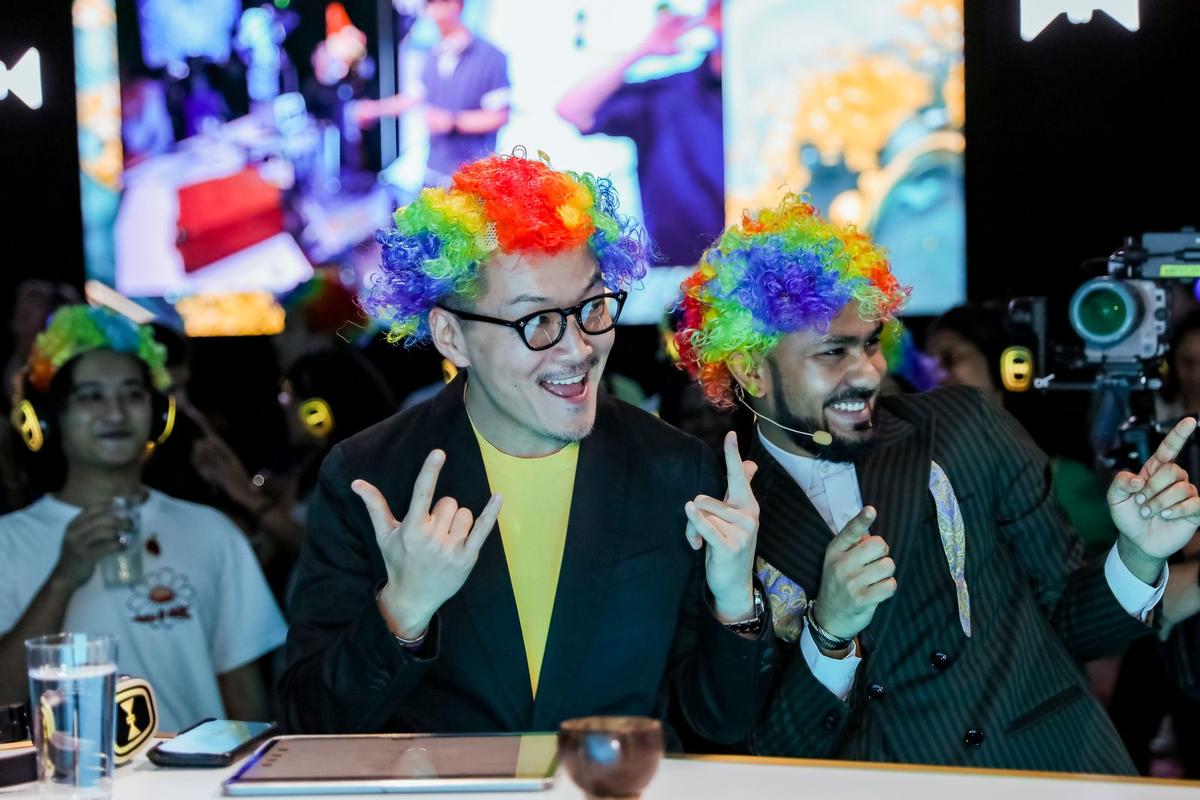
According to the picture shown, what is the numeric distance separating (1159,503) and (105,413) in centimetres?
257

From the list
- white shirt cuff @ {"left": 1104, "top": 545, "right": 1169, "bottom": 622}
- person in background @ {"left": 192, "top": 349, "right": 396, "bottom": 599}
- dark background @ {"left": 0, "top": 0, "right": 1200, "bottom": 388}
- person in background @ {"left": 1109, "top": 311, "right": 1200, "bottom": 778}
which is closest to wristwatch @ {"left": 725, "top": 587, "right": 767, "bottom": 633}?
white shirt cuff @ {"left": 1104, "top": 545, "right": 1169, "bottom": 622}

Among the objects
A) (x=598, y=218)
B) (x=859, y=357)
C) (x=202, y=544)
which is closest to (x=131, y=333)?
(x=202, y=544)

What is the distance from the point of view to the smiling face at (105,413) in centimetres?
358

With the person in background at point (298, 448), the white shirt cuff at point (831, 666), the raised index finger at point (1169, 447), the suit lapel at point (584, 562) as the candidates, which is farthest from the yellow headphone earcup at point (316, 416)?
the raised index finger at point (1169, 447)

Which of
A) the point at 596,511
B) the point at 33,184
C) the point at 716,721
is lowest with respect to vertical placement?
the point at 716,721

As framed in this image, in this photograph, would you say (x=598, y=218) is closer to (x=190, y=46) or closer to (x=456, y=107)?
(x=456, y=107)

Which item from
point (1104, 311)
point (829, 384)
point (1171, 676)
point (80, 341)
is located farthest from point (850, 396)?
point (80, 341)

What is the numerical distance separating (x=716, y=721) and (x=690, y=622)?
20cm

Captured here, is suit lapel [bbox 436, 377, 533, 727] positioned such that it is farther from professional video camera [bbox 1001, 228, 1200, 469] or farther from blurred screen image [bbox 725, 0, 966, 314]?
blurred screen image [bbox 725, 0, 966, 314]

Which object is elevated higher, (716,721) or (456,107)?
(456,107)

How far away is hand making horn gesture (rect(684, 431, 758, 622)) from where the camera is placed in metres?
2.12

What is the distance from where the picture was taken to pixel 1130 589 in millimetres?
2568

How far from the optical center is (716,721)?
2.26m

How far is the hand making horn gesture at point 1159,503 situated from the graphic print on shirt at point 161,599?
2.30 m
